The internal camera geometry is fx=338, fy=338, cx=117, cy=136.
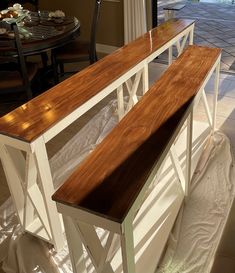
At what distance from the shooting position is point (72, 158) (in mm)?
2311

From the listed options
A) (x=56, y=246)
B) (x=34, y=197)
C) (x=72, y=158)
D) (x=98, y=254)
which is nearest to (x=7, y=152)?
(x=34, y=197)

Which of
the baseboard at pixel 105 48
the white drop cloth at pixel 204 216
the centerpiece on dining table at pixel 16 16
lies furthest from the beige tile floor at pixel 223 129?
the centerpiece on dining table at pixel 16 16

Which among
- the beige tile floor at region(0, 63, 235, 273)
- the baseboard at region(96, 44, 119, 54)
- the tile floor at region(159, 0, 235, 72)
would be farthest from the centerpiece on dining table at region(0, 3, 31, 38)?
the tile floor at region(159, 0, 235, 72)

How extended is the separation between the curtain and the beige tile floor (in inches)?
16.3

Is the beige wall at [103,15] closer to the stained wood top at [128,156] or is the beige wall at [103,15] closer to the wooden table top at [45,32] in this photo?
the wooden table top at [45,32]

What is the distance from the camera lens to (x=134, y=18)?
365 centimetres

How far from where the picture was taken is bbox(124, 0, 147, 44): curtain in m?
3.57

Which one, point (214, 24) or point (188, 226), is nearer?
point (188, 226)

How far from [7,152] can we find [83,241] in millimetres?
573

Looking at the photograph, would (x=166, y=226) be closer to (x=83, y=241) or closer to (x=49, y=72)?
(x=83, y=241)

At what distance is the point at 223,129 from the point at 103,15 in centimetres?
223

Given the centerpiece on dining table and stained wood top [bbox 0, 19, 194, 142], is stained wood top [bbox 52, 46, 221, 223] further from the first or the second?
the centerpiece on dining table

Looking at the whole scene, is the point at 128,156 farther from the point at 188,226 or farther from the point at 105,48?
the point at 105,48

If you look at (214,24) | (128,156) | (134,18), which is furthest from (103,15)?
(128,156)
